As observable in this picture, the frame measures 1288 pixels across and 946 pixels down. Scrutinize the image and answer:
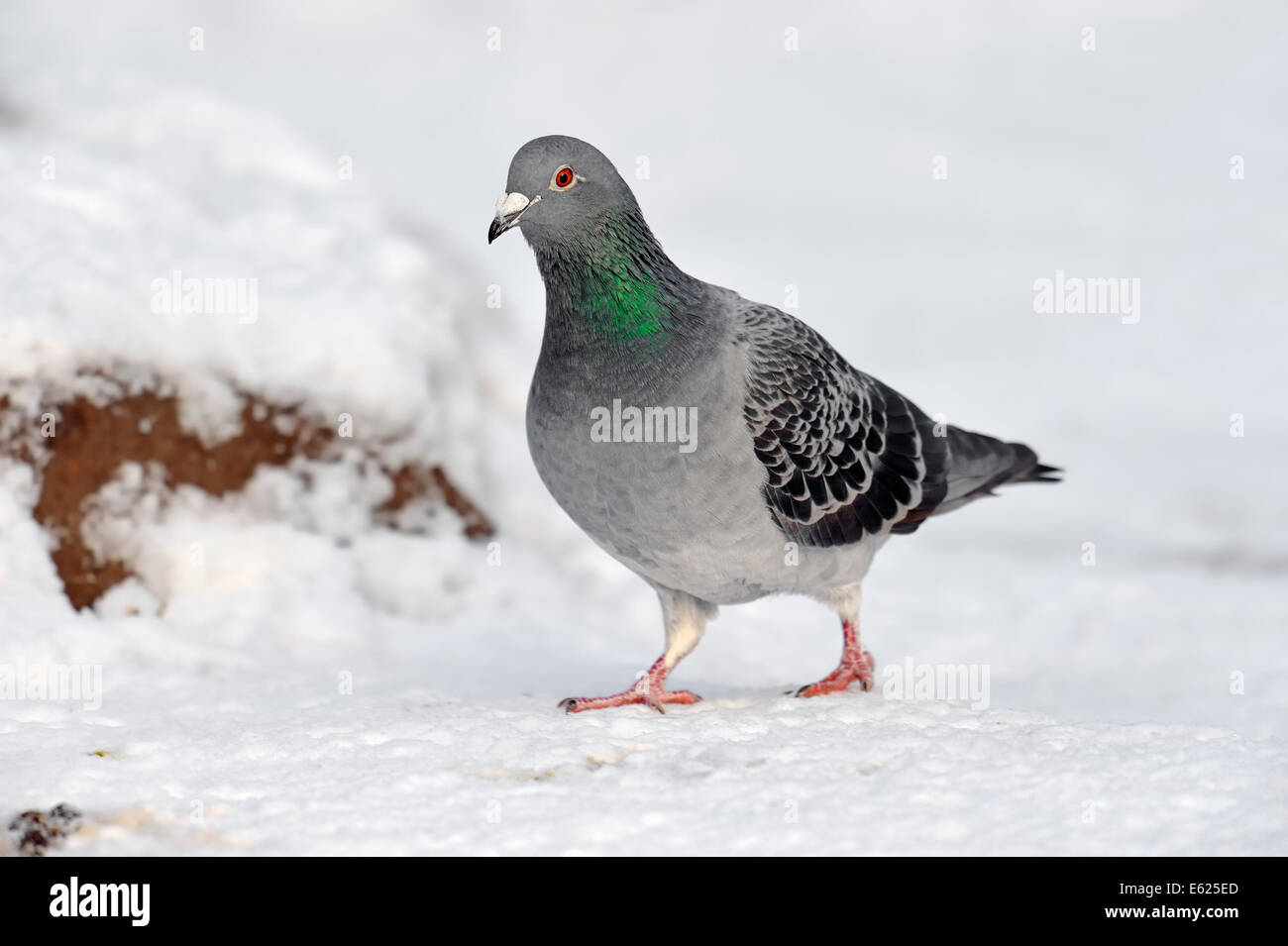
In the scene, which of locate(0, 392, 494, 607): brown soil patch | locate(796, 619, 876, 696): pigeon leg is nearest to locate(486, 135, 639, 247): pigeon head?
locate(796, 619, 876, 696): pigeon leg

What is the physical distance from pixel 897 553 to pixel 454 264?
4.19 metres

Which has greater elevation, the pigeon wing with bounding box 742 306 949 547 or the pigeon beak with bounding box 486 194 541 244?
the pigeon beak with bounding box 486 194 541 244

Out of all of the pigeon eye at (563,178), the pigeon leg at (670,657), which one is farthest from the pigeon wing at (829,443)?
the pigeon eye at (563,178)

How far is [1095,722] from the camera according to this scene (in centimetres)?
573
